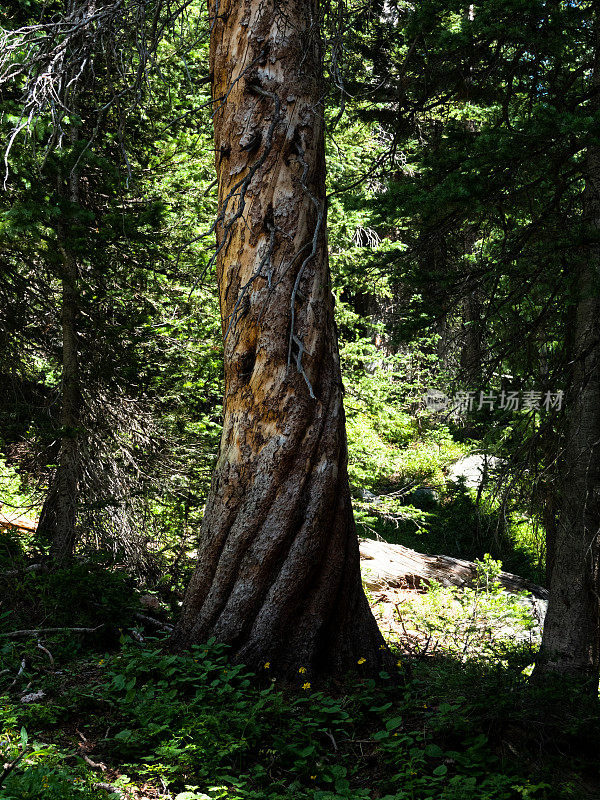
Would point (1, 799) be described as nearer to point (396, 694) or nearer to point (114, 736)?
point (114, 736)

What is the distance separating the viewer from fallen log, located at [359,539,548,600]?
8906mm

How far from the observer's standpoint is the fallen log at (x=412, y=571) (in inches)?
351

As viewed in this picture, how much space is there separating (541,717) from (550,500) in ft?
9.13

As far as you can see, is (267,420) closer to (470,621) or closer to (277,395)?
(277,395)

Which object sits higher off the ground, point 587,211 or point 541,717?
point 587,211

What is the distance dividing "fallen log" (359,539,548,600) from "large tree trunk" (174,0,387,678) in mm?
4354

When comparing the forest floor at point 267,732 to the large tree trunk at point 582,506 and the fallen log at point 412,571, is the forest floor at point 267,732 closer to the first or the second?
the large tree trunk at point 582,506

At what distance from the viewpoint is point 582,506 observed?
201 inches

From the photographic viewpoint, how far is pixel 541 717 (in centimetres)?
313

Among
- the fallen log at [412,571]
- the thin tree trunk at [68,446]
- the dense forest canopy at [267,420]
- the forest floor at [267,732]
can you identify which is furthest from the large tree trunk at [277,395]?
the fallen log at [412,571]

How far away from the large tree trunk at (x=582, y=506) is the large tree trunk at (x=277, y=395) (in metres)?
1.70

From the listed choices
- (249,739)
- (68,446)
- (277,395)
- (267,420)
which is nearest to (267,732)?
(249,739)

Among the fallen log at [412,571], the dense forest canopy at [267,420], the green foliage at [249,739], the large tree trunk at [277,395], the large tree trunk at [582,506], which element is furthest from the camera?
the fallen log at [412,571]

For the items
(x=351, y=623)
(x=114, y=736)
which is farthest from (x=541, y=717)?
(x=114, y=736)
